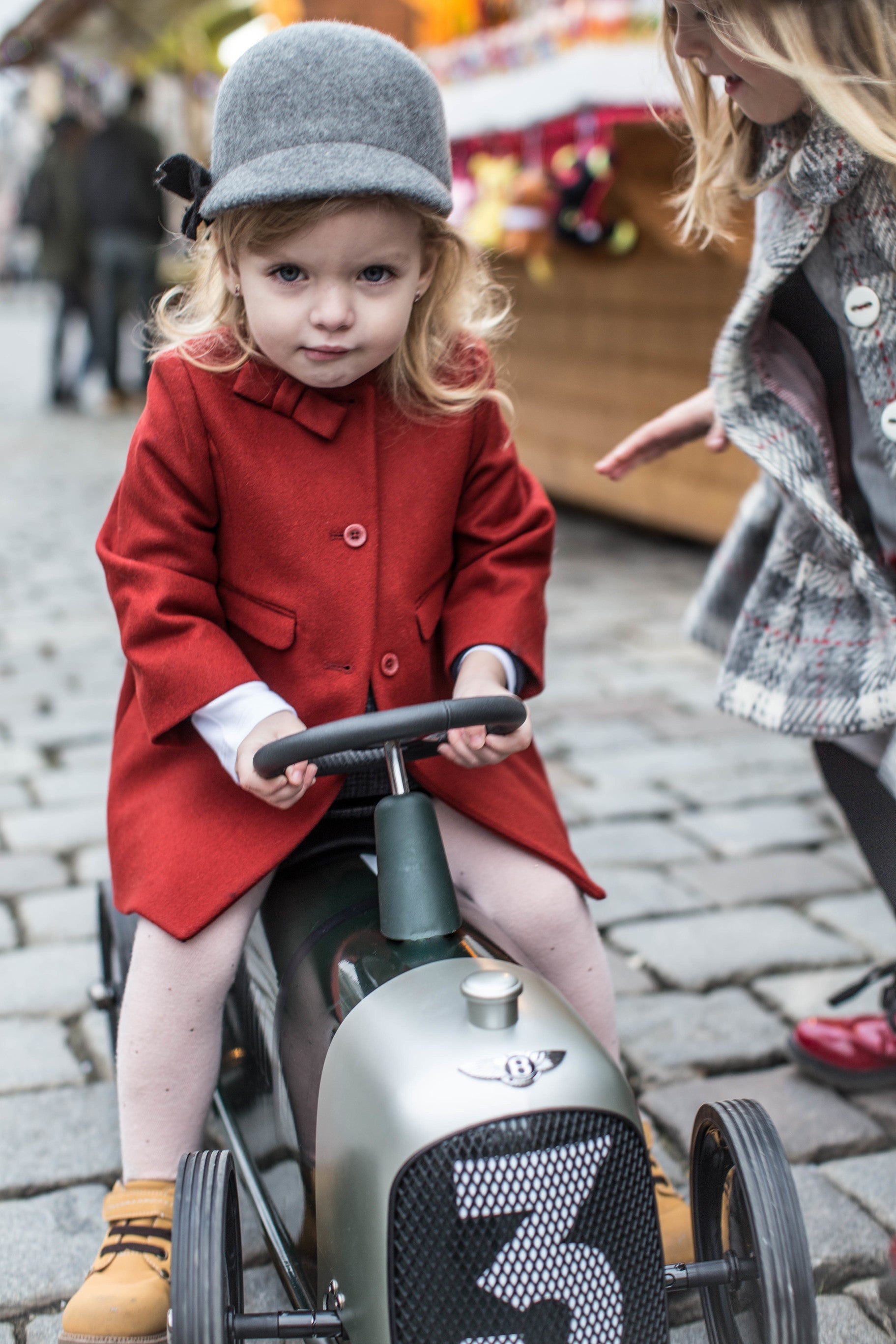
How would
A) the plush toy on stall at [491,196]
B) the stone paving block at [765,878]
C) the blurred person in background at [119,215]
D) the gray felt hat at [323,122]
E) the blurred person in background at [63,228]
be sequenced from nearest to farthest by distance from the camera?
the gray felt hat at [323,122] < the stone paving block at [765,878] < the plush toy on stall at [491,196] < the blurred person in background at [119,215] < the blurred person in background at [63,228]

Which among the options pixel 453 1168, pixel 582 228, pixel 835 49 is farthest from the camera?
pixel 582 228

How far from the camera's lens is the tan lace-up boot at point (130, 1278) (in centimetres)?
157

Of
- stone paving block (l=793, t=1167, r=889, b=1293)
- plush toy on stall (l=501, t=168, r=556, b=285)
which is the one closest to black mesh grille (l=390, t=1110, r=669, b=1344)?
stone paving block (l=793, t=1167, r=889, b=1293)

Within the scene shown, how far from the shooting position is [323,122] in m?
1.55

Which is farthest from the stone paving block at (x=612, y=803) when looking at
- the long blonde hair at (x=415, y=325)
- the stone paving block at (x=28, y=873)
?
the long blonde hair at (x=415, y=325)

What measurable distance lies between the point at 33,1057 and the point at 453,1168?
127 cm

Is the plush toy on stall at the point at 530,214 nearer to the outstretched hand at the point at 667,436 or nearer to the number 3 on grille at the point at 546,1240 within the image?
the outstretched hand at the point at 667,436

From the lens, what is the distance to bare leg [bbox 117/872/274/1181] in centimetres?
164

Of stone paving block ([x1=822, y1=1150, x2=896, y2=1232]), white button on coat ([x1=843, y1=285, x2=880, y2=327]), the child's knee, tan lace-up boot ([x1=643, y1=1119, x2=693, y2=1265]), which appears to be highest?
white button on coat ([x1=843, y1=285, x2=880, y2=327])

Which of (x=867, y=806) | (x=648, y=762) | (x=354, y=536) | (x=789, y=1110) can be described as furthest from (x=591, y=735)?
(x=354, y=536)

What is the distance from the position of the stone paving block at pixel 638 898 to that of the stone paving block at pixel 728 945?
31mm

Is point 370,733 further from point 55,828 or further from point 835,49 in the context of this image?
point 55,828

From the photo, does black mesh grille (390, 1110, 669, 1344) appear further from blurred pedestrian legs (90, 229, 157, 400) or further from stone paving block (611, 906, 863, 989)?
blurred pedestrian legs (90, 229, 157, 400)

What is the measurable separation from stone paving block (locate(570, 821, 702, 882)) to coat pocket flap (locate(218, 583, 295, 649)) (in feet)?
4.60
